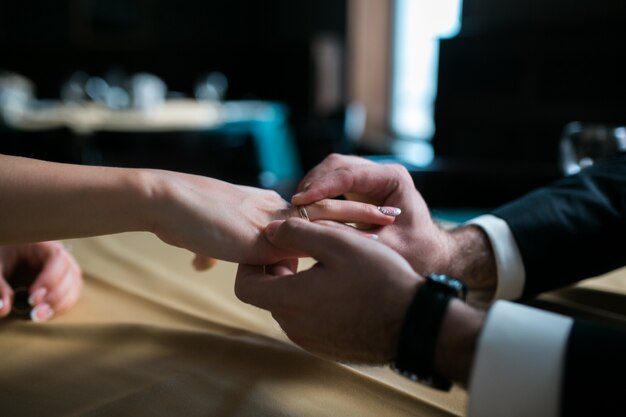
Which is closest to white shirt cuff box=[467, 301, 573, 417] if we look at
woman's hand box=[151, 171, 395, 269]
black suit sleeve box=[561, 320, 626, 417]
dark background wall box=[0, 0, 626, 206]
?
black suit sleeve box=[561, 320, 626, 417]

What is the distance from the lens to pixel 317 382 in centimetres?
65

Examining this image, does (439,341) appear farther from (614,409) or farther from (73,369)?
(73,369)

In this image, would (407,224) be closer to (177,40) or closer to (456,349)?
(456,349)

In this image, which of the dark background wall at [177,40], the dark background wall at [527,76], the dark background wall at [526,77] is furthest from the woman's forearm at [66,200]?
the dark background wall at [177,40]

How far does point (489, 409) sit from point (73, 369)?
0.50 metres

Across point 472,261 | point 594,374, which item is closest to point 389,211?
point 472,261

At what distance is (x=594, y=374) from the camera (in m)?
0.51

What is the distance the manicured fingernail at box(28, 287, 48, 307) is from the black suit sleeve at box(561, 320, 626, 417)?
0.72 metres

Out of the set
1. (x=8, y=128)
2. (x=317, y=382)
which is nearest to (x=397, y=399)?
(x=317, y=382)

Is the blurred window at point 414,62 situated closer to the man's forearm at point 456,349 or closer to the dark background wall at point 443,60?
the dark background wall at point 443,60

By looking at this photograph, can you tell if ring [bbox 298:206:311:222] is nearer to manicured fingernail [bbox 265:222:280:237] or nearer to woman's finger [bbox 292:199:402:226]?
woman's finger [bbox 292:199:402:226]

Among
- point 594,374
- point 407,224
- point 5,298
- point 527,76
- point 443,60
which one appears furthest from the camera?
point 443,60

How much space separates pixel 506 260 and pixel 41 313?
75 cm

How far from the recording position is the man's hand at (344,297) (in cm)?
57
